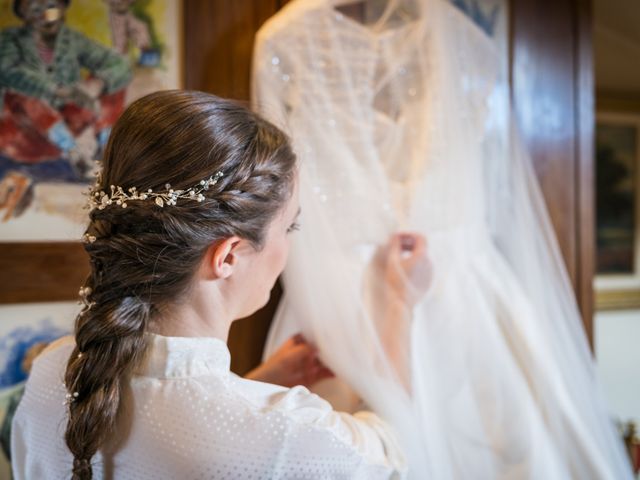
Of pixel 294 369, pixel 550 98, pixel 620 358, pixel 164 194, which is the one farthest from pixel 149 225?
pixel 620 358

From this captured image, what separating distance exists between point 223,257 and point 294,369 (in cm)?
33

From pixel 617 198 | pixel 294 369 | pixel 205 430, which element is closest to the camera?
pixel 205 430

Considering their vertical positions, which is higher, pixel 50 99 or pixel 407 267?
pixel 50 99

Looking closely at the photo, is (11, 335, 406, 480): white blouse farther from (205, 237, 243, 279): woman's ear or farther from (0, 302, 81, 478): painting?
(0, 302, 81, 478): painting

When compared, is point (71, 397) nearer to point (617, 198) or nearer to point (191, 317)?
point (191, 317)

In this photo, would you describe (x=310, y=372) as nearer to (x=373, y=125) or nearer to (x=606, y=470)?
(x=373, y=125)

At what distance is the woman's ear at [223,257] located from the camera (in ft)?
1.82

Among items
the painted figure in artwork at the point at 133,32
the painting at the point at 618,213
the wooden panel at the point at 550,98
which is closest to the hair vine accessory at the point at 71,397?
the painted figure in artwork at the point at 133,32

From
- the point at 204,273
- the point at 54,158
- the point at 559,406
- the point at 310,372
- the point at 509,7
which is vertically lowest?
the point at 559,406

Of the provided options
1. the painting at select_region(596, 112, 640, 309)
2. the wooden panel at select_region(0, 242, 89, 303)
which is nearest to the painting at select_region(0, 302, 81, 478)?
the wooden panel at select_region(0, 242, 89, 303)

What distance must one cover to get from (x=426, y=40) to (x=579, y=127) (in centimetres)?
52

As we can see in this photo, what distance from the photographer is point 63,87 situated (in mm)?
929

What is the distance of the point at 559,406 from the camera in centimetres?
99

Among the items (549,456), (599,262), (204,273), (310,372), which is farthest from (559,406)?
(599,262)
